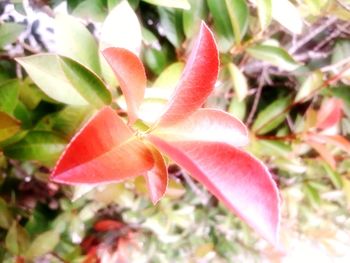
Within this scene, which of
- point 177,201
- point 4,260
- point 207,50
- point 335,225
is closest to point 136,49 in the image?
point 207,50

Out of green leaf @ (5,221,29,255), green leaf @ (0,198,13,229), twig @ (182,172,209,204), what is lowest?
twig @ (182,172,209,204)

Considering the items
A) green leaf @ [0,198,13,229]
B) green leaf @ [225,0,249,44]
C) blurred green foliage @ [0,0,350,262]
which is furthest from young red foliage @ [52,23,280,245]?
green leaf @ [0,198,13,229]

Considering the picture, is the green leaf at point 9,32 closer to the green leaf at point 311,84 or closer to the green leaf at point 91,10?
the green leaf at point 91,10

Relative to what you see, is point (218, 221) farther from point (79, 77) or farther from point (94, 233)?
point (79, 77)

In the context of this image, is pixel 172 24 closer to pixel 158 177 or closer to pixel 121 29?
pixel 121 29

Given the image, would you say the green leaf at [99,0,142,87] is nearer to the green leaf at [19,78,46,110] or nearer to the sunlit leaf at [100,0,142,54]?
the sunlit leaf at [100,0,142,54]
